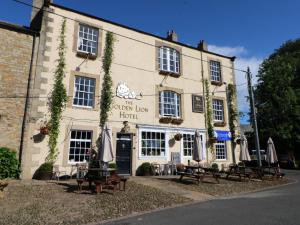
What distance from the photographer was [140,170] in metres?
16.3

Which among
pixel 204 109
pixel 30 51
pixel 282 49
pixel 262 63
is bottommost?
pixel 204 109

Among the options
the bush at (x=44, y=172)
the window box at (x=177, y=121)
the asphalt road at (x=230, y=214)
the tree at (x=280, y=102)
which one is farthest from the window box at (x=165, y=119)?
the tree at (x=280, y=102)

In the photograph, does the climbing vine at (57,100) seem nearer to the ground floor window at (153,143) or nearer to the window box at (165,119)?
the ground floor window at (153,143)

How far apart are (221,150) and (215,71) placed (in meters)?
6.36

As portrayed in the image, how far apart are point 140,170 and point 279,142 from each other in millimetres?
18929

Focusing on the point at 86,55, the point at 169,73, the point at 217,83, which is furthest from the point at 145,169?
the point at 217,83

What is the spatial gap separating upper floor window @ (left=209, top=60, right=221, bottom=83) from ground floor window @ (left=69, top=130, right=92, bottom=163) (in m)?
11.3

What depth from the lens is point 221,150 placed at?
66.9 ft

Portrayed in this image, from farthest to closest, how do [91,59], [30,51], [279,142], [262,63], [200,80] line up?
[262,63], [279,142], [200,80], [91,59], [30,51]

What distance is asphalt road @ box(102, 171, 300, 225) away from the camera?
22.8ft

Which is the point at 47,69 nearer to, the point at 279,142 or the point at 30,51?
the point at 30,51

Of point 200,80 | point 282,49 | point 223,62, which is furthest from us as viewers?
point 282,49

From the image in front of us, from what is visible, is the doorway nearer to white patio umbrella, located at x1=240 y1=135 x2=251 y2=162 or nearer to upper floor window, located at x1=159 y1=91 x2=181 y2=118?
upper floor window, located at x1=159 y1=91 x2=181 y2=118

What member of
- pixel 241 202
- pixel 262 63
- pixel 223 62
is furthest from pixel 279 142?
pixel 241 202
